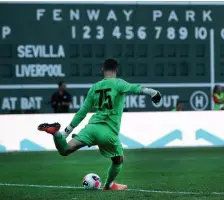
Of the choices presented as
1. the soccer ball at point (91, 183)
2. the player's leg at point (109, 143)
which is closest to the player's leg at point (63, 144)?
Answer: the player's leg at point (109, 143)

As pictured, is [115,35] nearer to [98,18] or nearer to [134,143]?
[98,18]

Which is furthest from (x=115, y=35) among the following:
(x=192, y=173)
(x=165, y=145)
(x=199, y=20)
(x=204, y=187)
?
(x=204, y=187)

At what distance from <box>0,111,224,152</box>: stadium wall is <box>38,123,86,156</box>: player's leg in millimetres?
10892

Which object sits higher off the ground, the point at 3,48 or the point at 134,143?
the point at 3,48

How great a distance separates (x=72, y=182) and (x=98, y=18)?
13415 millimetres

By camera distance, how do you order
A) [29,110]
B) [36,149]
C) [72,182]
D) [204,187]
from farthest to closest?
1. [29,110]
2. [36,149]
3. [72,182]
4. [204,187]

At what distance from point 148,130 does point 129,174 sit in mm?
8087

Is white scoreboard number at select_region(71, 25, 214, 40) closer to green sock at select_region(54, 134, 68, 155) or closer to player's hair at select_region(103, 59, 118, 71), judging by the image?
player's hair at select_region(103, 59, 118, 71)

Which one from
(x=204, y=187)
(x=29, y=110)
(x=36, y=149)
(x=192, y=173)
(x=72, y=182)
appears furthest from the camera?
(x=29, y=110)

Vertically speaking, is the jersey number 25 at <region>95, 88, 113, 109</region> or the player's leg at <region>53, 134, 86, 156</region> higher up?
the jersey number 25 at <region>95, 88, 113, 109</region>

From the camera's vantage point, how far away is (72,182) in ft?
46.2

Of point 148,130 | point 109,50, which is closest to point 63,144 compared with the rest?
point 148,130

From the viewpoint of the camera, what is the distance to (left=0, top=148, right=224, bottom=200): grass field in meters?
11.7

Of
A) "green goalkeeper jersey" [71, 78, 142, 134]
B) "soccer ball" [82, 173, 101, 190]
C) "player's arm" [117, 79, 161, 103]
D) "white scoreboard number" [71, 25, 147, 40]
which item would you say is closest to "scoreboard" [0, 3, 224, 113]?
"white scoreboard number" [71, 25, 147, 40]
